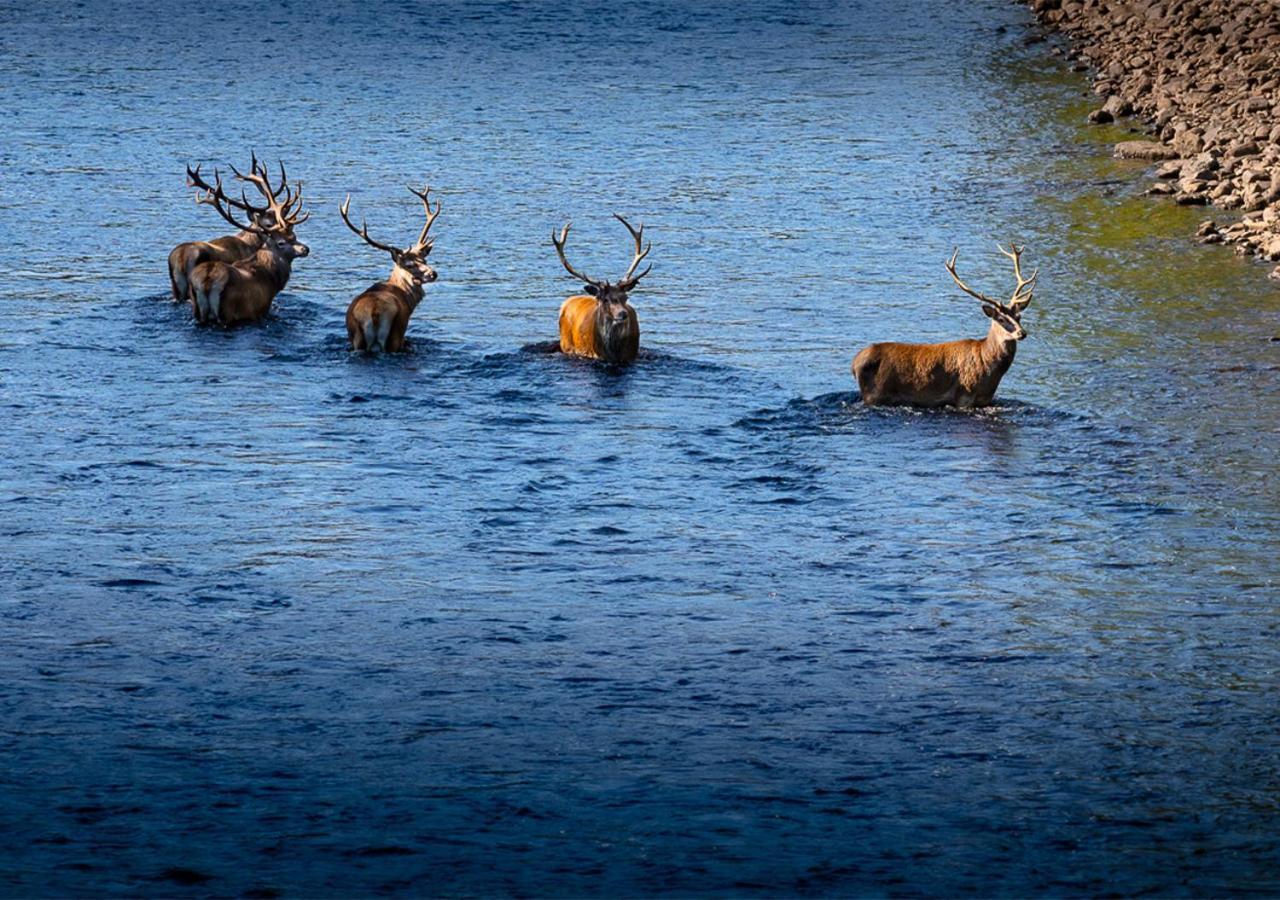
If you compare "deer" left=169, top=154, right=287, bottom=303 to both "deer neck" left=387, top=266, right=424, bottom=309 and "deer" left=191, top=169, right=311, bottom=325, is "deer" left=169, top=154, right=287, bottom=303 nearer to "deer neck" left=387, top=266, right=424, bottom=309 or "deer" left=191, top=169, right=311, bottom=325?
"deer" left=191, top=169, right=311, bottom=325

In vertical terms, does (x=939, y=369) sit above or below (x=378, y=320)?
above

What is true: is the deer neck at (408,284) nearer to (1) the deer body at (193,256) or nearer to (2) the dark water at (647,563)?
(2) the dark water at (647,563)

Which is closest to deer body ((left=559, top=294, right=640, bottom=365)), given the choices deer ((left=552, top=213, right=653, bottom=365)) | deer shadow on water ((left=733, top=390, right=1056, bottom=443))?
deer ((left=552, top=213, right=653, bottom=365))

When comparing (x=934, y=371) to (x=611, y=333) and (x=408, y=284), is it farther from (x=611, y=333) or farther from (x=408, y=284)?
(x=408, y=284)

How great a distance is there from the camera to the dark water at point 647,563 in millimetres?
10039

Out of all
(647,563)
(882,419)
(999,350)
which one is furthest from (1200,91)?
(647,563)

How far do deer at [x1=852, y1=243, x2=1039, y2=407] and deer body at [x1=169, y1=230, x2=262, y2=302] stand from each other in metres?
7.24

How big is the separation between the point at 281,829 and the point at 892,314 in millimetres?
12870

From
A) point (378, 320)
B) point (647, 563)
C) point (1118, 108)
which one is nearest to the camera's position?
point (647, 563)

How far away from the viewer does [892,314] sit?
2173 cm

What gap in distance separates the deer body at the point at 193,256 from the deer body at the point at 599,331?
3.92m

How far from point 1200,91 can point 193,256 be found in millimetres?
17109

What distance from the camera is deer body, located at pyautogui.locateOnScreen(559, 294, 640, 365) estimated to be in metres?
19.2

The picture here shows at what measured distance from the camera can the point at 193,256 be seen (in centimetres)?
2125
